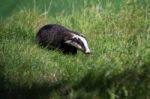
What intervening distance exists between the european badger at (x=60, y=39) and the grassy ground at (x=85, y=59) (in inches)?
6.7

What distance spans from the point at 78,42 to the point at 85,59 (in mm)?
776

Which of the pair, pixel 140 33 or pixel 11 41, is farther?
pixel 140 33

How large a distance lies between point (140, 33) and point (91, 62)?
62.0 inches

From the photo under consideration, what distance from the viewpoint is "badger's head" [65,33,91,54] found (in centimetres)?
815

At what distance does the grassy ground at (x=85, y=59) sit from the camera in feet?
18.7

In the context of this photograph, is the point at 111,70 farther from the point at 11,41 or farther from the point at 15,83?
the point at 11,41

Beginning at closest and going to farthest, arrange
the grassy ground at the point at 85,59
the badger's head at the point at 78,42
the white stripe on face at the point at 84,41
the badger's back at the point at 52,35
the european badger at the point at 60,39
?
the grassy ground at the point at 85,59, the white stripe on face at the point at 84,41, the badger's head at the point at 78,42, the european badger at the point at 60,39, the badger's back at the point at 52,35

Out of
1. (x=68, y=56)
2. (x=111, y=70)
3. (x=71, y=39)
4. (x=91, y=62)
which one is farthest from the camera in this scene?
(x=71, y=39)

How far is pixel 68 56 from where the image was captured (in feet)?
26.0

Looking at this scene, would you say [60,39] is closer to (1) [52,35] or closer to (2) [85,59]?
(1) [52,35]

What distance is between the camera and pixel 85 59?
770 cm

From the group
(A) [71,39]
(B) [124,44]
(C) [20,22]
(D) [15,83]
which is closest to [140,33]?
(B) [124,44]

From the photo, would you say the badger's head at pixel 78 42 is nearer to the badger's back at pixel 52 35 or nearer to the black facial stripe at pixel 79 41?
the black facial stripe at pixel 79 41

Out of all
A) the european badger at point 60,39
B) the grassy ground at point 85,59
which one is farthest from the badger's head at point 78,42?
the grassy ground at point 85,59
